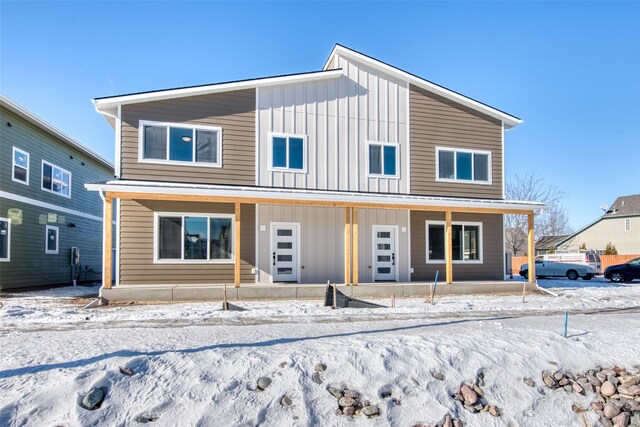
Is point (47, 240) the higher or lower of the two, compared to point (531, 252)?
higher

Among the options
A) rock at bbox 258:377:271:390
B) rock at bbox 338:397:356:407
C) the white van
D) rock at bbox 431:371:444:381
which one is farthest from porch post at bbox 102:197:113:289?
the white van

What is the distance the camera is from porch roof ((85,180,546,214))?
1009 centimetres

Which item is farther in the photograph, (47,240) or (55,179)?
(55,179)

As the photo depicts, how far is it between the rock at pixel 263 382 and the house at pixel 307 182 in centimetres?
612

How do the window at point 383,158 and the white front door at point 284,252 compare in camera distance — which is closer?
the white front door at point 284,252

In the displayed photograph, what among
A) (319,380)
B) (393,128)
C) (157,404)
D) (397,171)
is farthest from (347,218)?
(157,404)

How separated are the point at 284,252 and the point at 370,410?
27.4ft

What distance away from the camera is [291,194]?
1102 cm

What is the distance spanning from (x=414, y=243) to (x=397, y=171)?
2.47 metres

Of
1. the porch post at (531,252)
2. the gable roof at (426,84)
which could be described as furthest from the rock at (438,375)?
the gable roof at (426,84)

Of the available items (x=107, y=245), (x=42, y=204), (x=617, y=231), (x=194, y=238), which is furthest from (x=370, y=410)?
(x=617, y=231)

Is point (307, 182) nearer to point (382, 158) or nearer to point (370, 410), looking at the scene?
point (382, 158)

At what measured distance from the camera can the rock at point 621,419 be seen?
489cm

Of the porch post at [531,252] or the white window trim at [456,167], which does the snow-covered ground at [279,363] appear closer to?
the porch post at [531,252]
